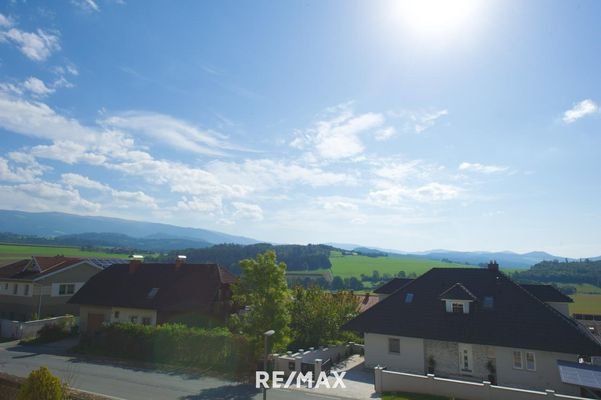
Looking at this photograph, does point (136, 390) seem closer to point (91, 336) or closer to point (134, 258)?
point (91, 336)

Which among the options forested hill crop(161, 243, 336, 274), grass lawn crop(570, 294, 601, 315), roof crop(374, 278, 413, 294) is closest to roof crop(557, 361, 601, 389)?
roof crop(374, 278, 413, 294)

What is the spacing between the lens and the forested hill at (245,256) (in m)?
123

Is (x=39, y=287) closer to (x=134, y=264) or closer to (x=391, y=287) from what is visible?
(x=134, y=264)

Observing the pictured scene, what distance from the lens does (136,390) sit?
20.8 meters

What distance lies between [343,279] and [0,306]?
9689cm

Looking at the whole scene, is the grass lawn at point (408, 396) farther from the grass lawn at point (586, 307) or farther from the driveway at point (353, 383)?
the grass lawn at point (586, 307)

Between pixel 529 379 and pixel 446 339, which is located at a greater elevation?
pixel 446 339

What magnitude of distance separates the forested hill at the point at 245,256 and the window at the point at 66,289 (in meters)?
62.4

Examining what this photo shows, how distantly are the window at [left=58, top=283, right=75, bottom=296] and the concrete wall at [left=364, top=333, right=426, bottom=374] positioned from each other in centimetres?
3542

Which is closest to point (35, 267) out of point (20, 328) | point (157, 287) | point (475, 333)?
point (20, 328)

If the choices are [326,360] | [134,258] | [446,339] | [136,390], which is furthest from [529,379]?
[134,258]

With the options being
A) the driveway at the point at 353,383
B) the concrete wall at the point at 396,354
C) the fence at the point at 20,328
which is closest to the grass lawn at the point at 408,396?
the driveway at the point at 353,383

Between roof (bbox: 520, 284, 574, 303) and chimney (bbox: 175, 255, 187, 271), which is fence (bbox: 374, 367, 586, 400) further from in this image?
chimney (bbox: 175, 255, 187, 271)

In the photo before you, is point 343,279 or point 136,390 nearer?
point 136,390
